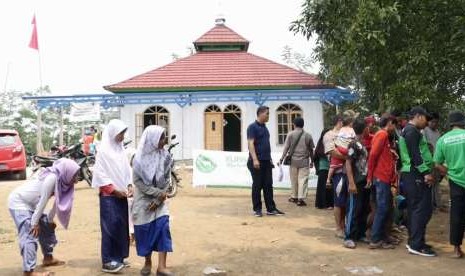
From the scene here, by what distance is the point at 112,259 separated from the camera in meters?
5.02

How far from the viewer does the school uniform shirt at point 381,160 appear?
580 centimetres

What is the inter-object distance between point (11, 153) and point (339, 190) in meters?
12.5

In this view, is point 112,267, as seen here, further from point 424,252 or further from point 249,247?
point 424,252

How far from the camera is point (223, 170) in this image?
1152 centimetres

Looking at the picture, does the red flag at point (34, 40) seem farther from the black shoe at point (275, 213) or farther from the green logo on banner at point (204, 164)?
the black shoe at point (275, 213)

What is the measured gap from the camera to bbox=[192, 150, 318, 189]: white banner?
37.3ft

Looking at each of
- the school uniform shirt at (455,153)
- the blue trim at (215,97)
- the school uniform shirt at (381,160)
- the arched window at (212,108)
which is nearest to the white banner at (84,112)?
the blue trim at (215,97)

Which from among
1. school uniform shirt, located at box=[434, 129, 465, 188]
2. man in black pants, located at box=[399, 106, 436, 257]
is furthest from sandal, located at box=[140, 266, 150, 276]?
school uniform shirt, located at box=[434, 129, 465, 188]

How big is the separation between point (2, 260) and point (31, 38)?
20.8 metres

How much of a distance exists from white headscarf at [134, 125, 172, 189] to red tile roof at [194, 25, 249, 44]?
1793cm

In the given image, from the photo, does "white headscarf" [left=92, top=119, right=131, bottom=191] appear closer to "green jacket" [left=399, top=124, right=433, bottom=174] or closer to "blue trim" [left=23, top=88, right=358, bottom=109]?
"green jacket" [left=399, top=124, right=433, bottom=174]

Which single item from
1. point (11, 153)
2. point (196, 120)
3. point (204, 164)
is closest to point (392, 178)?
point (204, 164)

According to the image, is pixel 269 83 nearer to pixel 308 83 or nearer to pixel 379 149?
pixel 308 83

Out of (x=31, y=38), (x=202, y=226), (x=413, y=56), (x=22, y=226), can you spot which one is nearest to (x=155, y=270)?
(x=22, y=226)
